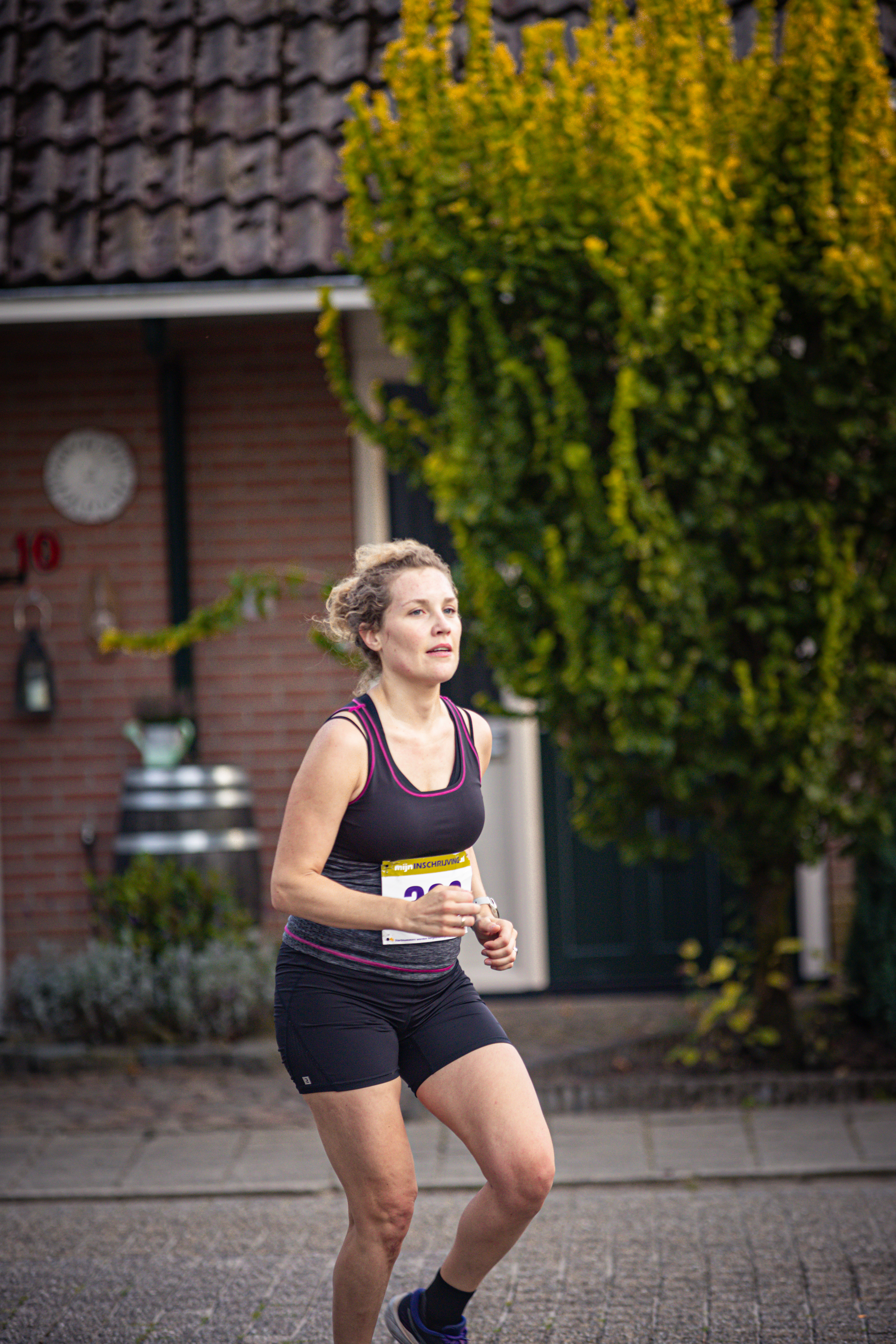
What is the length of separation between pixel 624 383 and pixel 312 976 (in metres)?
2.80

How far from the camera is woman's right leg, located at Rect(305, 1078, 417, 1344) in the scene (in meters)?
2.87

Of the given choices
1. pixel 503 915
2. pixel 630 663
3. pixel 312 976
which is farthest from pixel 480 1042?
pixel 503 915

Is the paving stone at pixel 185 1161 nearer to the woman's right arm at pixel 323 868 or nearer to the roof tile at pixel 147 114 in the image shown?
the woman's right arm at pixel 323 868

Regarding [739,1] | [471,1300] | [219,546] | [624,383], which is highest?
[739,1]

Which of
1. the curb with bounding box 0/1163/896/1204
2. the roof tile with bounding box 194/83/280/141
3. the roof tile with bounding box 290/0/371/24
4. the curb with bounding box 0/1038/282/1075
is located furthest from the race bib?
the roof tile with bounding box 290/0/371/24

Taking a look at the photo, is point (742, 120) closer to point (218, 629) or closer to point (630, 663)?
point (630, 663)

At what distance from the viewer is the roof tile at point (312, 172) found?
6.73 meters

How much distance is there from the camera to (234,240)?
21.7 feet

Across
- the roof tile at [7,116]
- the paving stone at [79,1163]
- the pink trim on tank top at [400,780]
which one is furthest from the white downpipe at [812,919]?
the roof tile at [7,116]

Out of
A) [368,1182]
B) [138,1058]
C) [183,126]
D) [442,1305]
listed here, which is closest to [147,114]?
[183,126]

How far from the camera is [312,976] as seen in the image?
2.95 metres

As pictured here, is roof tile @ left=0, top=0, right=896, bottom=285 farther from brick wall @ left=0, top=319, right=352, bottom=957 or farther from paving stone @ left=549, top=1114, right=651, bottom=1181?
paving stone @ left=549, top=1114, right=651, bottom=1181

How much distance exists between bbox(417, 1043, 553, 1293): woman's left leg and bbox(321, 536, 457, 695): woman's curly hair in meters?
0.85

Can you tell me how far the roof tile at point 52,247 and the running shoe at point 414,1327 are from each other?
16.1ft
